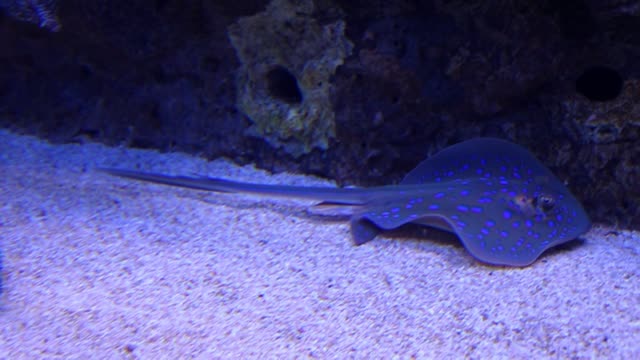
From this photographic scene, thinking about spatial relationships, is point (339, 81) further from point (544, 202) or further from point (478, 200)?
point (544, 202)

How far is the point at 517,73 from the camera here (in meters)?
4.25

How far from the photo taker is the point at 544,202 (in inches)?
150

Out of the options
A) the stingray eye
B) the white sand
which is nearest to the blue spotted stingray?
the stingray eye

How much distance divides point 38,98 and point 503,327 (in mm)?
6529

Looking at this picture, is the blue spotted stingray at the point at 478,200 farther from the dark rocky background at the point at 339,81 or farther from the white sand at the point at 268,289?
the dark rocky background at the point at 339,81

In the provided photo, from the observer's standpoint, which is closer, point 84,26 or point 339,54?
point 339,54

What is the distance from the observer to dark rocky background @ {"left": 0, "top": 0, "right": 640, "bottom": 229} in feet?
13.6

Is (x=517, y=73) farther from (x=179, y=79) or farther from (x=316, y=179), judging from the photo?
(x=179, y=79)

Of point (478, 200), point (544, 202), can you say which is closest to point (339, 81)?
point (478, 200)

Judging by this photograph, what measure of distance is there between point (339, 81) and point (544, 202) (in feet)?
7.15

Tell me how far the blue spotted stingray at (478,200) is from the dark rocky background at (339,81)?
302 millimetres

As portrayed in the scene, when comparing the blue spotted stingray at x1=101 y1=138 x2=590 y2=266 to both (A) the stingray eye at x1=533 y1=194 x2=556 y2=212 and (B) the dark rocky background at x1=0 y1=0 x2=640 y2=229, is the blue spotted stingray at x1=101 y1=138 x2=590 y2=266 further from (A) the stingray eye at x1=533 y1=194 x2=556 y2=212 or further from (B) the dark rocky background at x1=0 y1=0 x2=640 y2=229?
(B) the dark rocky background at x1=0 y1=0 x2=640 y2=229

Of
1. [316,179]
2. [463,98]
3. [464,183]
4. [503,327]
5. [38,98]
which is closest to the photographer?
[503,327]

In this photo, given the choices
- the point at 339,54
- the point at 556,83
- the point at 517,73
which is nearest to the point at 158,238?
the point at 339,54
